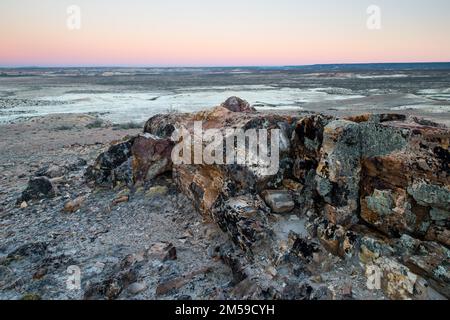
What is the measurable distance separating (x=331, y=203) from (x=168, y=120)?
5933 mm

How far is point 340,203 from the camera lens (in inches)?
238

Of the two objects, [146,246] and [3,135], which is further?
[3,135]

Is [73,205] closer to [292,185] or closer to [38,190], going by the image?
[38,190]

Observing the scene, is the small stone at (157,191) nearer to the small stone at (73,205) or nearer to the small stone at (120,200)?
the small stone at (120,200)

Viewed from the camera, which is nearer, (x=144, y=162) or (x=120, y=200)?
(x=120, y=200)

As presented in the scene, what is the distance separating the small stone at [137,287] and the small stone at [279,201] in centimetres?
271

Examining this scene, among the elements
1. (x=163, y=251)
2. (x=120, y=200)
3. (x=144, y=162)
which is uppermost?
(x=144, y=162)

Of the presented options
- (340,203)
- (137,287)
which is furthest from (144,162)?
(340,203)

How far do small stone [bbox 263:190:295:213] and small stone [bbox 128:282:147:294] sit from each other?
271 cm

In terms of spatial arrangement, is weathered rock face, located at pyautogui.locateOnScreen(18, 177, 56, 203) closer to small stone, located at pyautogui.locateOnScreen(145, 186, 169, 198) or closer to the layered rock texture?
small stone, located at pyautogui.locateOnScreen(145, 186, 169, 198)

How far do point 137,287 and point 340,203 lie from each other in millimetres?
3709
